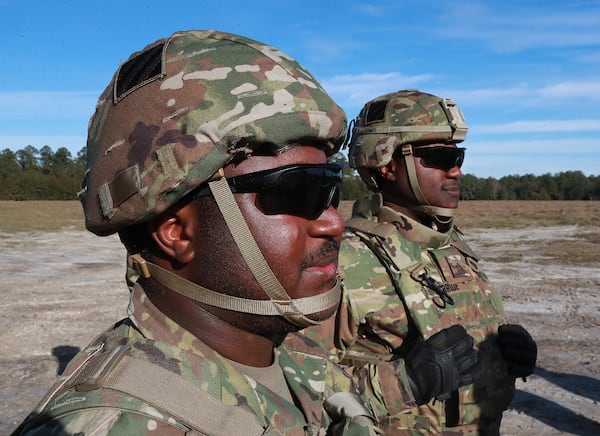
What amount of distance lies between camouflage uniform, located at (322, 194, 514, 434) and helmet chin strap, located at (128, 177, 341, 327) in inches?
50.5

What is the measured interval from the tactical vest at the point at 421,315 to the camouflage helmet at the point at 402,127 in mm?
591

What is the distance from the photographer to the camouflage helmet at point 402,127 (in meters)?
3.89

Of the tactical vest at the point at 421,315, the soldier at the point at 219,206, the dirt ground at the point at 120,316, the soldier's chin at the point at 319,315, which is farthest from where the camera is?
the dirt ground at the point at 120,316

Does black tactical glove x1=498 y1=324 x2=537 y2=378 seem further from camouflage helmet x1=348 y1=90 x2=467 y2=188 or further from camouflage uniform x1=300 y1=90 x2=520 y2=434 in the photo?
camouflage helmet x1=348 y1=90 x2=467 y2=188

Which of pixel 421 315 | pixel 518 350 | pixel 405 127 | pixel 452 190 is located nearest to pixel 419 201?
pixel 452 190

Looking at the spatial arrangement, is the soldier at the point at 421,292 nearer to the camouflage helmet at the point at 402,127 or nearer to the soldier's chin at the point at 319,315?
the camouflage helmet at the point at 402,127

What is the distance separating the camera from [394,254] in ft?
11.6

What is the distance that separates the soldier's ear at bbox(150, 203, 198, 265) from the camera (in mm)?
1802

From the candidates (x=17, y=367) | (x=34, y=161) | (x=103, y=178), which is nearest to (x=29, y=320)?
(x=17, y=367)

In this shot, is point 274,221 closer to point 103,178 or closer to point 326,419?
point 103,178

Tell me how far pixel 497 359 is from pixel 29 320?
27.2 ft

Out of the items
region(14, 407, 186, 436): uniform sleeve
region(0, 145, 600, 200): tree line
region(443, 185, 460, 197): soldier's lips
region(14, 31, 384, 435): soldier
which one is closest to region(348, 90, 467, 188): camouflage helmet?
region(443, 185, 460, 197): soldier's lips

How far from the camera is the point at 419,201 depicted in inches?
150

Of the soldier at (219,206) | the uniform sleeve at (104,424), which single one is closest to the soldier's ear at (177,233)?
the soldier at (219,206)
